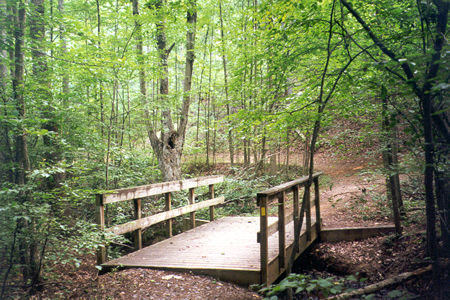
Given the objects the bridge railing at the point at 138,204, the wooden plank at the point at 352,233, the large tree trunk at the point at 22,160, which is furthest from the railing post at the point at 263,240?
the wooden plank at the point at 352,233

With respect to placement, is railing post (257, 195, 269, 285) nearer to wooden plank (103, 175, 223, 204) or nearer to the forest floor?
the forest floor

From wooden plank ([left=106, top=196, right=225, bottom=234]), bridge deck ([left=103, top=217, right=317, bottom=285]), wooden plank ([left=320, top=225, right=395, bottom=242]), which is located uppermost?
wooden plank ([left=106, top=196, right=225, bottom=234])

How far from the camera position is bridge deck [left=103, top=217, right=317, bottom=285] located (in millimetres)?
4141

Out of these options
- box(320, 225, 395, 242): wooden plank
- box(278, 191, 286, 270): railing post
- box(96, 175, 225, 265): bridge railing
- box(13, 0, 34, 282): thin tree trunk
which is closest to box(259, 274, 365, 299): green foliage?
box(278, 191, 286, 270): railing post

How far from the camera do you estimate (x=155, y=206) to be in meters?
8.56

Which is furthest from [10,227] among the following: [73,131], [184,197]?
[184,197]

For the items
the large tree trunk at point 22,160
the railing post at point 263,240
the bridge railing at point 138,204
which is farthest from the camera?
the bridge railing at point 138,204

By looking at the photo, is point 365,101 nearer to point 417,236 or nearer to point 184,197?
point 417,236

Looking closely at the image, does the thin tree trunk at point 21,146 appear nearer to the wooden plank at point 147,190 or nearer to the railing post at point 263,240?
the wooden plank at point 147,190

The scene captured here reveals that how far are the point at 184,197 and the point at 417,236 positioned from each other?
5.89 meters

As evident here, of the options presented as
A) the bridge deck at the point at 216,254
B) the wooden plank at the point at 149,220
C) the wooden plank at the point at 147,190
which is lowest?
the bridge deck at the point at 216,254

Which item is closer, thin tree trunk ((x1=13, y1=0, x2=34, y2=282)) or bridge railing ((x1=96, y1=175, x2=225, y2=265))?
thin tree trunk ((x1=13, y1=0, x2=34, y2=282))

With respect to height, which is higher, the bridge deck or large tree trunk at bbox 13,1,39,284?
large tree trunk at bbox 13,1,39,284

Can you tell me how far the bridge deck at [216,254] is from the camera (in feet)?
13.6
